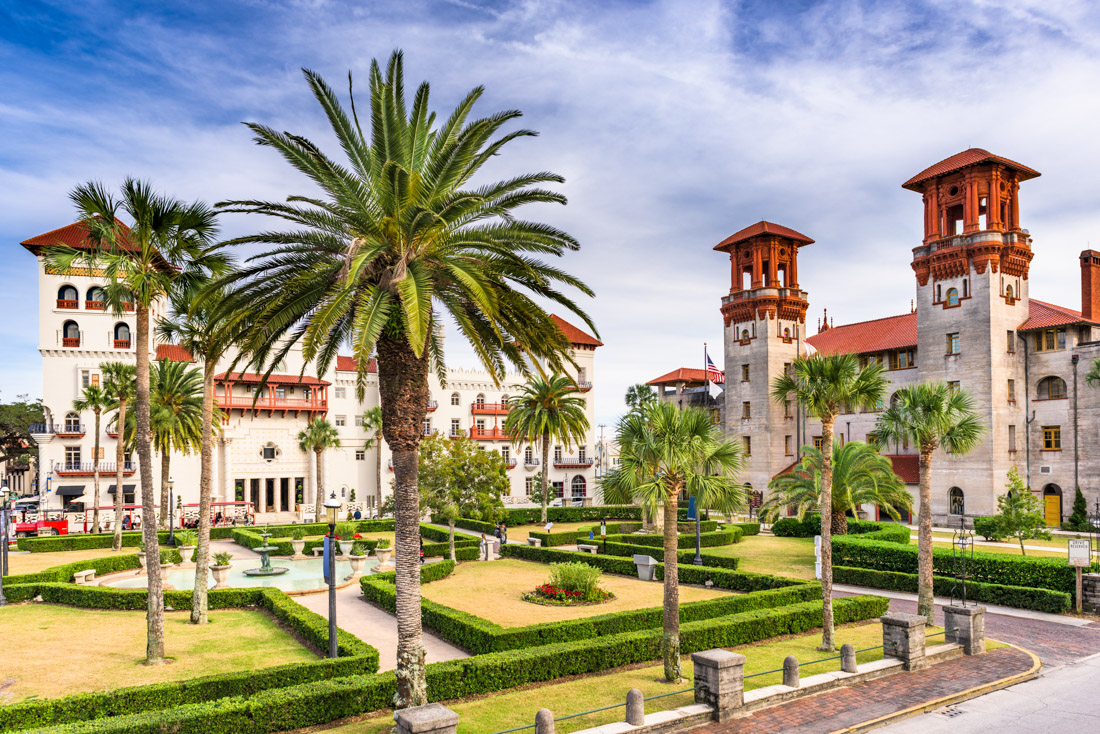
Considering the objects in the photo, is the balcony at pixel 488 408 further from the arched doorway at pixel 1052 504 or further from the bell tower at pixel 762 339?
the arched doorway at pixel 1052 504

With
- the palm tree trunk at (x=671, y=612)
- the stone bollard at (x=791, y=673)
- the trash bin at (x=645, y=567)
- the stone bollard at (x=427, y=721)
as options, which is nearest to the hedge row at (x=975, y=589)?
the trash bin at (x=645, y=567)

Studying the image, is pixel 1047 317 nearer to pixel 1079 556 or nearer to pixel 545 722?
pixel 1079 556

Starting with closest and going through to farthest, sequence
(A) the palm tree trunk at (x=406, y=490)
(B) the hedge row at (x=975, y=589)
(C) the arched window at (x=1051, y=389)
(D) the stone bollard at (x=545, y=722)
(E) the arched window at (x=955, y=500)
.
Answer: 1. (D) the stone bollard at (x=545, y=722)
2. (A) the palm tree trunk at (x=406, y=490)
3. (B) the hedge row at (x=975, y=589)
4. (C) the arched window at (x=1051, y=389)
5. (E) the arched window at (x=955, y=500)

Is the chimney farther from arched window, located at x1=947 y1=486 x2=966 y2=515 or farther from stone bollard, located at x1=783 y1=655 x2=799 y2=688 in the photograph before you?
stone bollard, located at x1=783 y1=655 x2=799 y2=688

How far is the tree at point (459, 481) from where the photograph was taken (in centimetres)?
3762

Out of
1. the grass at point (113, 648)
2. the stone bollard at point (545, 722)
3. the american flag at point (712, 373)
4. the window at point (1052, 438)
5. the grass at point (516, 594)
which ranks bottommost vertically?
the grass at point (516, 594)

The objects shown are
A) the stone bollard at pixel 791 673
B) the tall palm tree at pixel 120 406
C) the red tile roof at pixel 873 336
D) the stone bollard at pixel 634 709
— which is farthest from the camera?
the red tile roof at pixel 873 336

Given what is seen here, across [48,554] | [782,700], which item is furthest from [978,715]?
[48,554]

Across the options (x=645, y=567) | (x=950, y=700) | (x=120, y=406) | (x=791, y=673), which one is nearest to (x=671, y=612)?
(x=791, y=673)

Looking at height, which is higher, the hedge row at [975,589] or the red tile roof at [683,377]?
the red tile roof at [683,377]

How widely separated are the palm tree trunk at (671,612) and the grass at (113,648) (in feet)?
30.4

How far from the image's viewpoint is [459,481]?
125ft

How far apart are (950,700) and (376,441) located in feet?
179

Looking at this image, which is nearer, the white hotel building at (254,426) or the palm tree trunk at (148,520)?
the palm tree trunk at (148,520)
